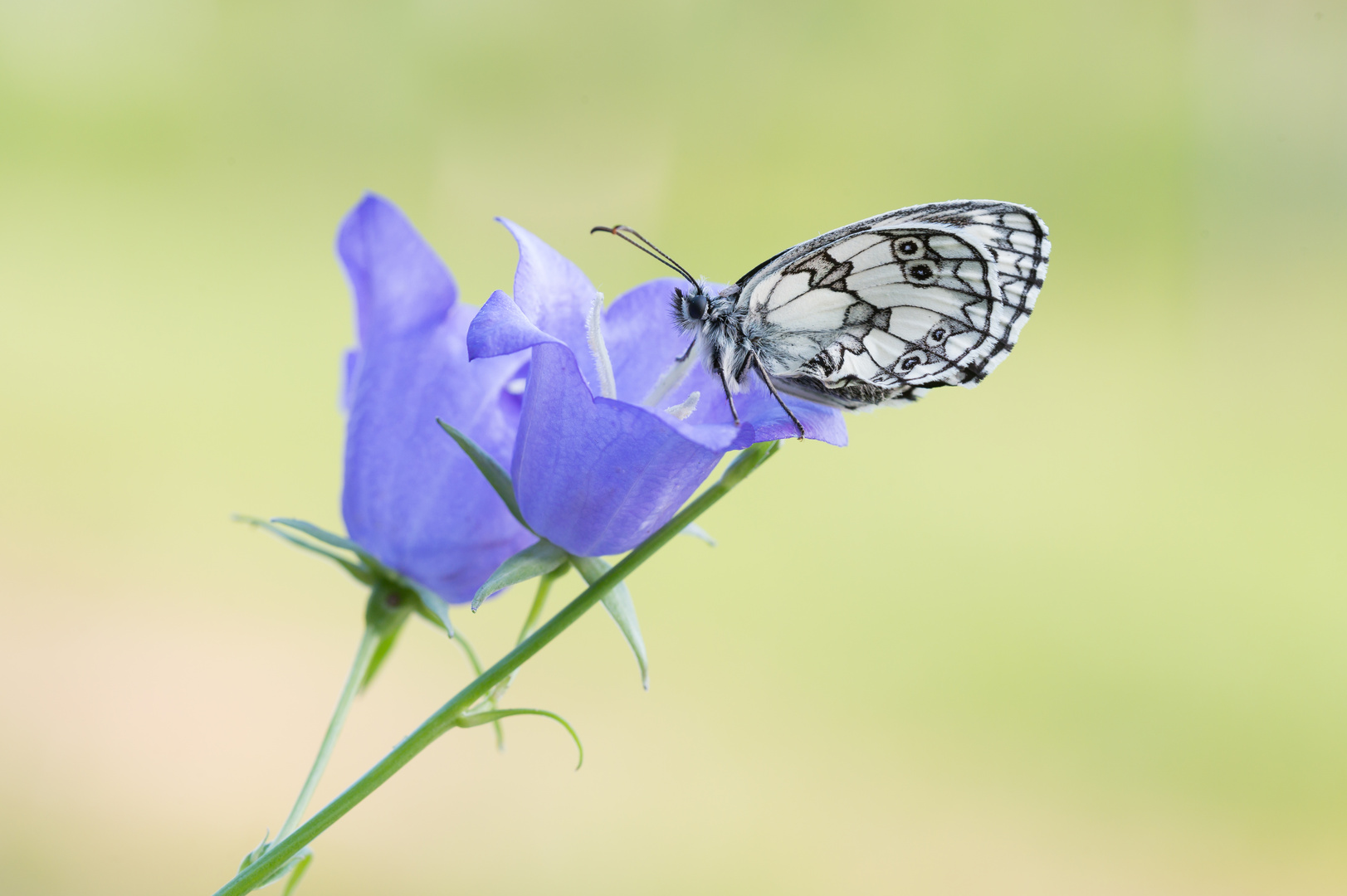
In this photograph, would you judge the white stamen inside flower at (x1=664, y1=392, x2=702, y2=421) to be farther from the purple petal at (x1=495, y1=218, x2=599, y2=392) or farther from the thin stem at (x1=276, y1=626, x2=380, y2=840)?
the thin stem at (x1=276, y1=626, x2=380, y2=840)

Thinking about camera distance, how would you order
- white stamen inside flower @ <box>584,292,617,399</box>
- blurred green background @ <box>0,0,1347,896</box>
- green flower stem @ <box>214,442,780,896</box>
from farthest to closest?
blurred green background @ <box>0,0,1347,896</box>
white stamen inside flower @ <box>584,292,617,399</box>
green flower stem @ <box>214,442,780,896</box>

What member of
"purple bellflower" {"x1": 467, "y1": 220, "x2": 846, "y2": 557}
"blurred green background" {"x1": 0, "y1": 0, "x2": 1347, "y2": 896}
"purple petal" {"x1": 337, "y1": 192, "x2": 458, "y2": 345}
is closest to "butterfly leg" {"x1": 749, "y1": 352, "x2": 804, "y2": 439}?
"purple bellflower" {"x1": 467, "y1": 220, "x2": 846, "y2": 557}

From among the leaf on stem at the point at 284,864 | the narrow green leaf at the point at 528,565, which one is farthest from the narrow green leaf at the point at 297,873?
the narrow green leaf at the point at 528,565

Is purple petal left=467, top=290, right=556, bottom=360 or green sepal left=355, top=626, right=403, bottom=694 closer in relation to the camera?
purple petal left=467, top=290, right=556, bottom=360

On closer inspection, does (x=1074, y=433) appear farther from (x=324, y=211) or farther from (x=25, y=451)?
(x=25, y=451)

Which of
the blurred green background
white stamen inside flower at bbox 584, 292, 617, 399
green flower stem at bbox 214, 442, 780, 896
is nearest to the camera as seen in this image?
green flower stem at bbox 214, 442, 780, 896

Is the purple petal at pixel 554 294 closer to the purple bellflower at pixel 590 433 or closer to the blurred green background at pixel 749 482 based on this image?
the purple bellflower at pixel 590 433

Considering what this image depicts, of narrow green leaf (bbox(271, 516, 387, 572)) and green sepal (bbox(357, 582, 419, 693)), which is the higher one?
narrow green leaf (bbox(271, 516, 387, 572))
